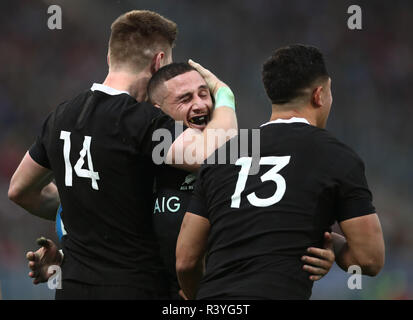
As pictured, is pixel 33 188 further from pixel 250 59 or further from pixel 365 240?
A: pixel 250 59

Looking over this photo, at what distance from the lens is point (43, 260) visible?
329 centimetres

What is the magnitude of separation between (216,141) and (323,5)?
786cm

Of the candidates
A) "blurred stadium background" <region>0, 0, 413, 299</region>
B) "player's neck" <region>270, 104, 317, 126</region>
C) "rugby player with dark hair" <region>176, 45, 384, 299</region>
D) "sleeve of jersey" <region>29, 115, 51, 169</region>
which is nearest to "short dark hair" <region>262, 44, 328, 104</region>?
"player's neck" <region>270, 104, 317, 126</region>

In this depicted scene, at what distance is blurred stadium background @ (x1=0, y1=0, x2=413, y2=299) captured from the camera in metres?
9.48

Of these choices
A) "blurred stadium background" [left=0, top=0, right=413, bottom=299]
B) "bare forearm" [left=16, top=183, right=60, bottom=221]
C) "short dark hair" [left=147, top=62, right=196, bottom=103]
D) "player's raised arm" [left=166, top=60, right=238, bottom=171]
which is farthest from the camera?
"blurred stadium background" [left=0, top=0, right=413, bottom=299]

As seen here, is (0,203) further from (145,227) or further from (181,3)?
(145,227)

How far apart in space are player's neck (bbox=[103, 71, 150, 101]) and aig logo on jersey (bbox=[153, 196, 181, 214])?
0.54 meters

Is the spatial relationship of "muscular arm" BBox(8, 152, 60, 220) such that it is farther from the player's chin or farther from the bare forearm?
the player's chin

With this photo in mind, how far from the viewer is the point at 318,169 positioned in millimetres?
2684

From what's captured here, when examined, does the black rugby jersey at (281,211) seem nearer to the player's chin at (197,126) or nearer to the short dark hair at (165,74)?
the player's chin at (197,126)

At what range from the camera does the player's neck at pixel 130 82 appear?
3287mm

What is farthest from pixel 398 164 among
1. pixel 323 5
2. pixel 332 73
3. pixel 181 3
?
pixel 181 3

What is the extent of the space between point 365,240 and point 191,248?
69cm

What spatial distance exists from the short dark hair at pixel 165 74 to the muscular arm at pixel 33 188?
2.05 feet
